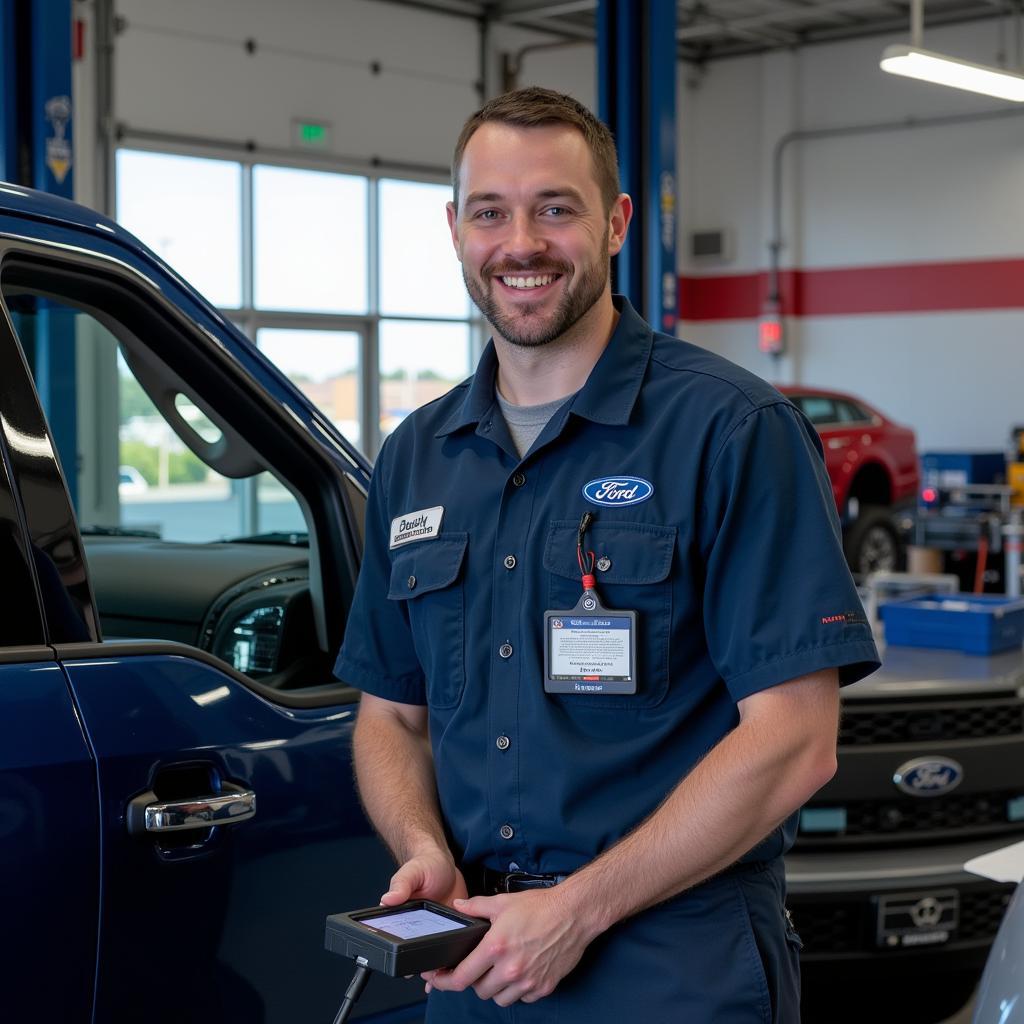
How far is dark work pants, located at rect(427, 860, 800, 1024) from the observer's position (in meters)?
1.57

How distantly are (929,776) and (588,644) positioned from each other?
2044 mm

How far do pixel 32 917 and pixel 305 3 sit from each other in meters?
12.1

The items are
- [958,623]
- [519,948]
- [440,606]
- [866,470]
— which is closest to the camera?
[519,948]

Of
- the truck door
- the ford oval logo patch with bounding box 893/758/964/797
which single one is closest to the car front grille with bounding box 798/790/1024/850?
the ford oval logo patch with bounding box 893/758/964/797

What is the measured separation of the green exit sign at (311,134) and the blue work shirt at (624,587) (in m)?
11.5

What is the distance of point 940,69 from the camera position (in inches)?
299

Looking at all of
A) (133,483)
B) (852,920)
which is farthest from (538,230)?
(133,483)

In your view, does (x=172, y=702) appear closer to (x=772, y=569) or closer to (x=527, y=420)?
(x=527, y=420)

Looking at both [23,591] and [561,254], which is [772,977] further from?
[23,591]

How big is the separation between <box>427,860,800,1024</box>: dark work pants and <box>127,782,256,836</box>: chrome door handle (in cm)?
45

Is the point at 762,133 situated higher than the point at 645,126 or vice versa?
the point at 762,133

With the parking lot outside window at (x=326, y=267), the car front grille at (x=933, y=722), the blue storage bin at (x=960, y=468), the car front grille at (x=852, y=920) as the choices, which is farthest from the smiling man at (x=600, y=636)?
the blue storage bin at (x=960, y=468)

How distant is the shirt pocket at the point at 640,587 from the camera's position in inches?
62.9

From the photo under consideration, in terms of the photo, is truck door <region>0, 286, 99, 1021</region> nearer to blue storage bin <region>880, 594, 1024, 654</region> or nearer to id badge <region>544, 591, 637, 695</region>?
id badge <region>544, 591, 637, 695</region>
